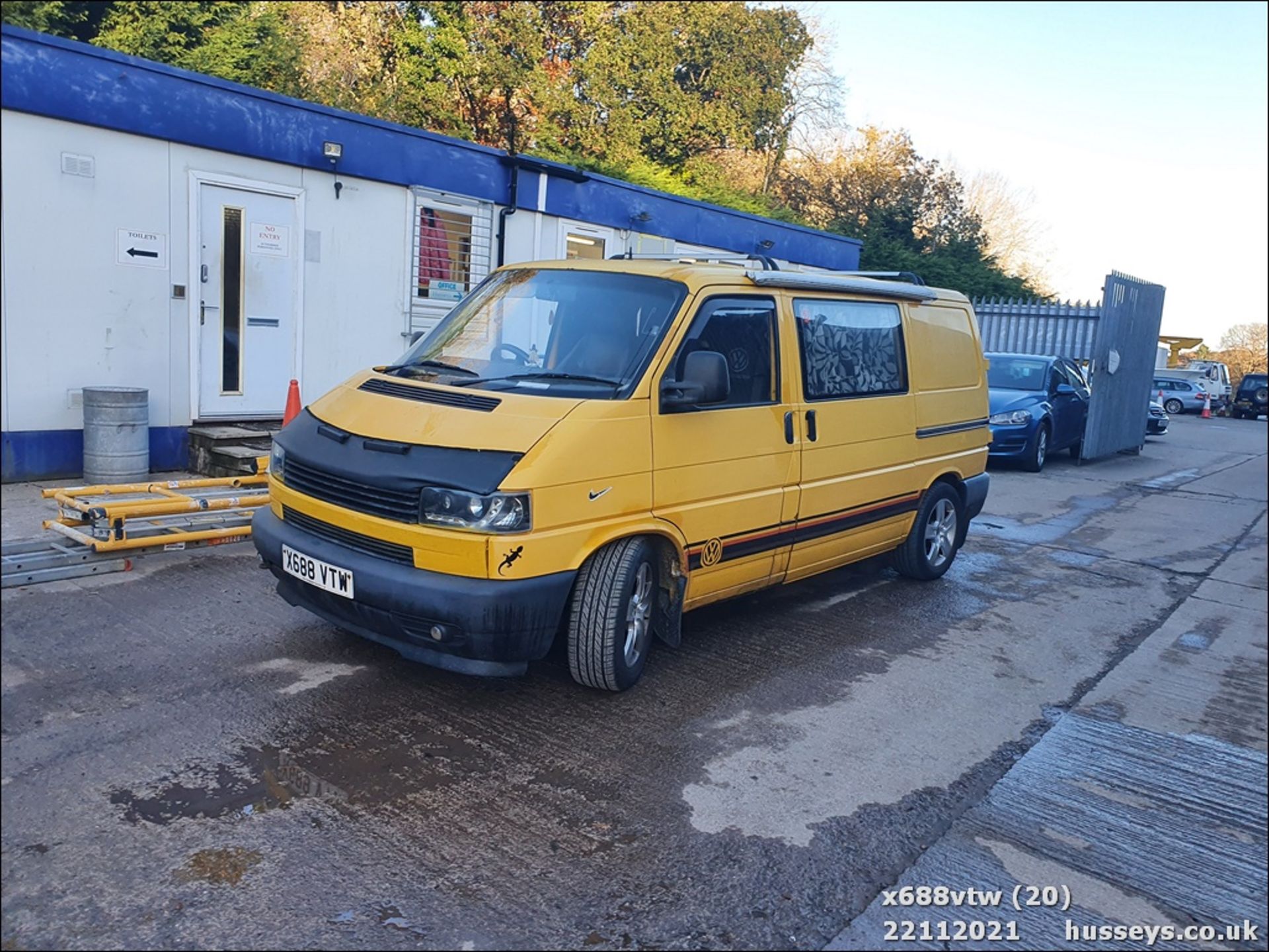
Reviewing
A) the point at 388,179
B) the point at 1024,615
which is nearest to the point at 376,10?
the point at 388,179

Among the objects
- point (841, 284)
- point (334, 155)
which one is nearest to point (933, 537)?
point (841, 284)

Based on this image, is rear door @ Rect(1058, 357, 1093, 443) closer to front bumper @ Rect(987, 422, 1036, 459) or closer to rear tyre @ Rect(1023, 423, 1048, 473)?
rear tyre @ Rect(1023, 423, 1048, 473)

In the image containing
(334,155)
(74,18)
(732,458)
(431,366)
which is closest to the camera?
(732,458)

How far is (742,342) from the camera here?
5512mm

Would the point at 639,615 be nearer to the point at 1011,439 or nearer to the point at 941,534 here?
the point at 941,534

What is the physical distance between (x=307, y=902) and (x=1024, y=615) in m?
5.29

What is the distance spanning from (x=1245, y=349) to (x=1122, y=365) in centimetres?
1478

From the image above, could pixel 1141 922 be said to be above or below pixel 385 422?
below

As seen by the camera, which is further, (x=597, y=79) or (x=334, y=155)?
(x=597, y=79)

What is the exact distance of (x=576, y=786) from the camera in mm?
3959

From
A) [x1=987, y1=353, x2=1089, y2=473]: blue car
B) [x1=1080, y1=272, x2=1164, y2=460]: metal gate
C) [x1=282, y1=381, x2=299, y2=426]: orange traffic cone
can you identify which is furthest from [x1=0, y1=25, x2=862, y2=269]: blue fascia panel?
[x1=1080, y1=272, x2=1164, y2=460]: metal gate

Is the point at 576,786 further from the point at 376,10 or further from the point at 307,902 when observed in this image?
the point at 376,10

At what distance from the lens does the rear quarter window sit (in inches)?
278

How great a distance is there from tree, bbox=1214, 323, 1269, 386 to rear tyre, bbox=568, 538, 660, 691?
8.23 ft
